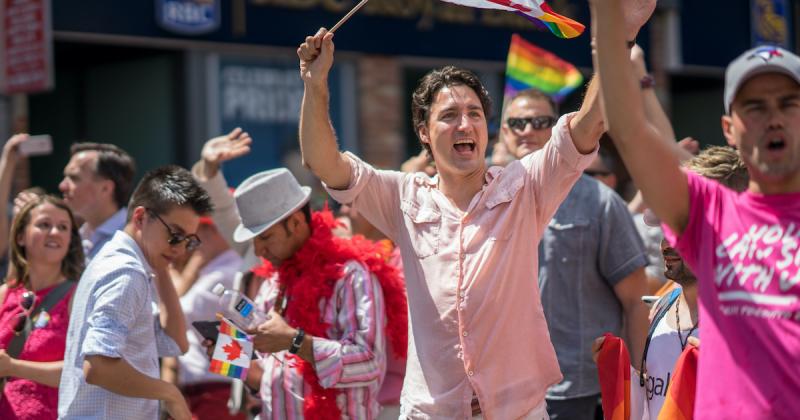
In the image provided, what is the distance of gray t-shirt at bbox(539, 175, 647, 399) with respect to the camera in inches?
208

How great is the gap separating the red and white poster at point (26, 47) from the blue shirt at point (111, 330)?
17.0 ft

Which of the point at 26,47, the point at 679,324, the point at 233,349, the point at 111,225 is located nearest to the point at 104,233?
the point at 111,225

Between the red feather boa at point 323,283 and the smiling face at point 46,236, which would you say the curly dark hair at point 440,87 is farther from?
the smiling face at point 46,236

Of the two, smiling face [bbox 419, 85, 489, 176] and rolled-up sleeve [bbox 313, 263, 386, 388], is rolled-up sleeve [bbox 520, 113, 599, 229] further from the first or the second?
rolled-up sleeve [bbox 313, 263, 386, 388]

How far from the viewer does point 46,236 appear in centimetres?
533

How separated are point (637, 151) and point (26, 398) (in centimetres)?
318

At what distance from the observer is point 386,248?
5219mm

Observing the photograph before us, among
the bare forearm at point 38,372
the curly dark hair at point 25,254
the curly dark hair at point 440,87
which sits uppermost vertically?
the curly dark hair at point 440,87

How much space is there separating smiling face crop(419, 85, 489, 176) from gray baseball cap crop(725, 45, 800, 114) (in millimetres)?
1386

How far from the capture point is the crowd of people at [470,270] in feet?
8.85

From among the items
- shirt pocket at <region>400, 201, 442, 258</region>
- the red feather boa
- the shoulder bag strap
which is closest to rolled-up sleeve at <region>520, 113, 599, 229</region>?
shirt pocket at <region>400, 201, 442, 258</region>

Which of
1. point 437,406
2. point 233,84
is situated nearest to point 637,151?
point 437,406

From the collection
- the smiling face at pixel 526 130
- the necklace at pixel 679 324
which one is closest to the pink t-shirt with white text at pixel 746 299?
the necklace at pixel 679 324

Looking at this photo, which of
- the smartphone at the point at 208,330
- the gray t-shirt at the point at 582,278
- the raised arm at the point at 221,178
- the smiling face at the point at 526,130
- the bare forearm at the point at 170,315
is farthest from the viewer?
the raised arm at the point at 221,178
